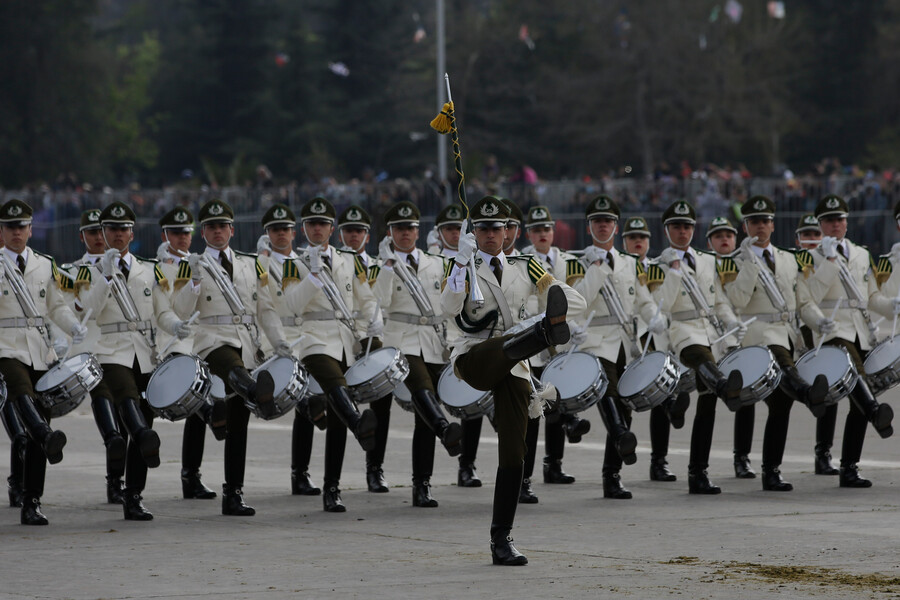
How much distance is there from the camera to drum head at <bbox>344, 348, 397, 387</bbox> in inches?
452

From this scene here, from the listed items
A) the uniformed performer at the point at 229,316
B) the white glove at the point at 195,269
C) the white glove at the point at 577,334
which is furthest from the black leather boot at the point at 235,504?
the white glove at the point at 577,334

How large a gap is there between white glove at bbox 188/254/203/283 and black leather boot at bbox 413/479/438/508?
2.01 m

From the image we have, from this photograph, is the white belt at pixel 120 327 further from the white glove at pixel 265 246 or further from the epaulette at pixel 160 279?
the white glove at pixel 265 246

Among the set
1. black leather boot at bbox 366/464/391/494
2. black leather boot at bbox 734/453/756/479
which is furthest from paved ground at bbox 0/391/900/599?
black leather boot at bbox 734/453/756/479

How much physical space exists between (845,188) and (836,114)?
98.0 ft

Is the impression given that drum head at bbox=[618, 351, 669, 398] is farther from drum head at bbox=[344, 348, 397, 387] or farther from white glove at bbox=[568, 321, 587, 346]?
drum head at bbox=[344, 348, 397, 387]

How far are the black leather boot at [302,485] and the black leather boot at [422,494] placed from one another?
96 centimetres

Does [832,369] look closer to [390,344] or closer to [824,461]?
[824,461]

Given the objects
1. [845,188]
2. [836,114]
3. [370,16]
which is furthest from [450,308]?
[370,16]

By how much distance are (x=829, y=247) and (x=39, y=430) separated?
5.73 m

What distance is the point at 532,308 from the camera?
9.72m

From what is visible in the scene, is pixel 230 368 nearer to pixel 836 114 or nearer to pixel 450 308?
pixel 450 308

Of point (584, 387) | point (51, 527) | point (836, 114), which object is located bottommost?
point (51, 527)

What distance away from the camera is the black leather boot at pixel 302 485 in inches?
484
